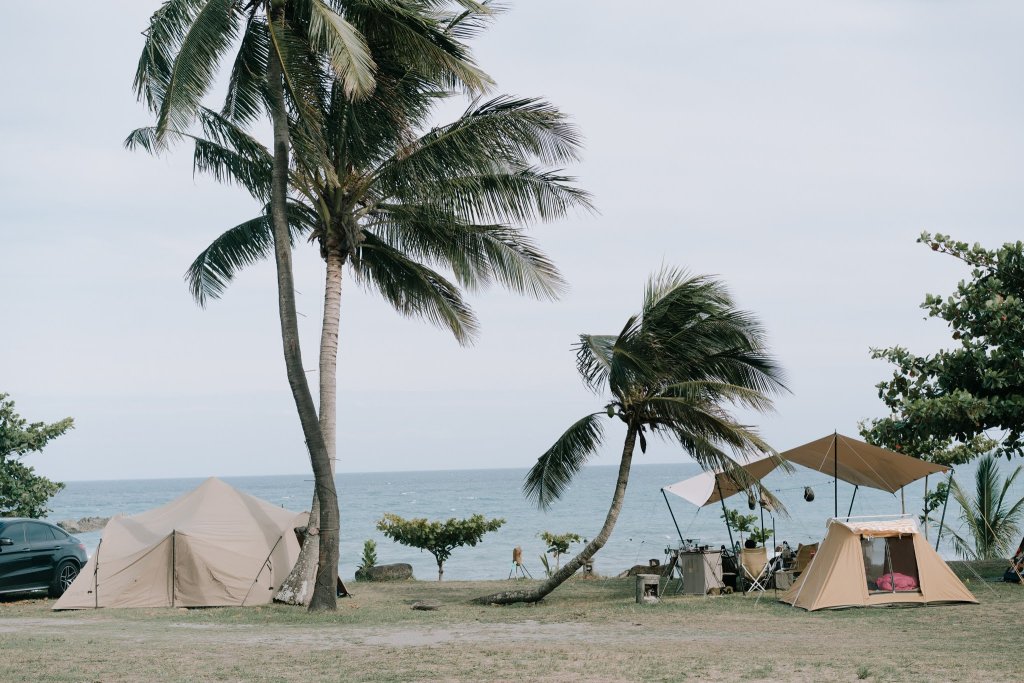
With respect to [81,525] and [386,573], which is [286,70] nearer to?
[386,573]

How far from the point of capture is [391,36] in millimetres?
15141

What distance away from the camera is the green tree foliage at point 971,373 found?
15.6 meters

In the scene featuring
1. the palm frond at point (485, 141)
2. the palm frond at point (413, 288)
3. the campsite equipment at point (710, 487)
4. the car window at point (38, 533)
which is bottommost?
the car window at point (38, 533)

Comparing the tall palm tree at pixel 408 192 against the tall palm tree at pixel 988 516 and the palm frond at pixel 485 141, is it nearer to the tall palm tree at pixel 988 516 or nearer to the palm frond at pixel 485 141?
the palm frond at pixel 485 141

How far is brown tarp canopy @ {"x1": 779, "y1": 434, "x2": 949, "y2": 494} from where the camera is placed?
16016mm

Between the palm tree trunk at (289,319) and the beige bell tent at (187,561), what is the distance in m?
1.89

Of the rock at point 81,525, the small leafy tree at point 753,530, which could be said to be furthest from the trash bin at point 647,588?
the rock at point 81,525

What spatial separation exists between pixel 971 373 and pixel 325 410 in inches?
404

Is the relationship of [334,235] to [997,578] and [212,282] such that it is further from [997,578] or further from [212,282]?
[997,578]

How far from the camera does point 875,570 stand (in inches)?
563

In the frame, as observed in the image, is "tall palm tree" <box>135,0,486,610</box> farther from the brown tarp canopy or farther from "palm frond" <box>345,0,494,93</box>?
the brown tarp canopy

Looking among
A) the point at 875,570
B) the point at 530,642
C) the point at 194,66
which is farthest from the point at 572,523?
the point at 530,642

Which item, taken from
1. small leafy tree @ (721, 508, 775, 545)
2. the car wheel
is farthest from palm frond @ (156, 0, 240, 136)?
small leafy tree @ (721, 508, 775, 545)

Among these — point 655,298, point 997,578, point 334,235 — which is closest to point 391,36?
point 334,235
